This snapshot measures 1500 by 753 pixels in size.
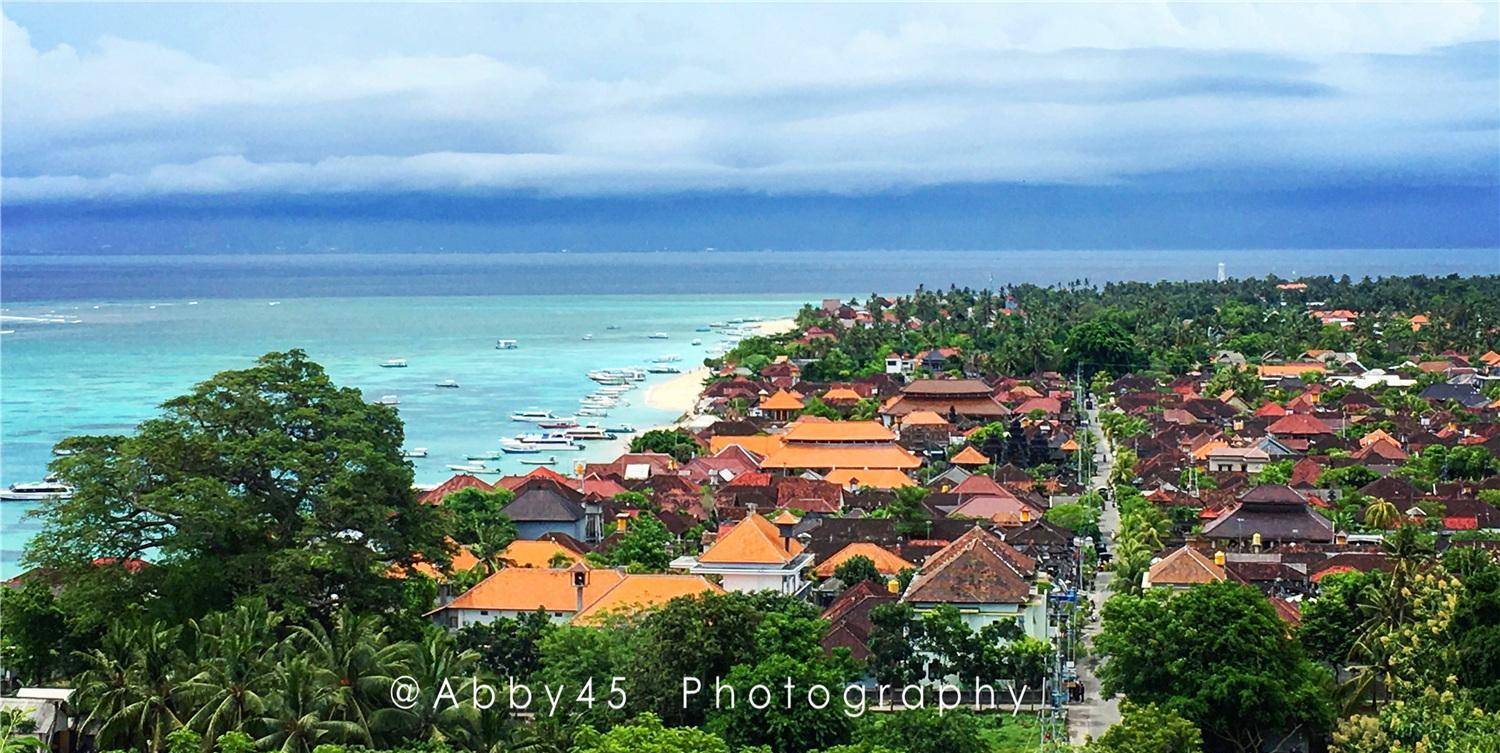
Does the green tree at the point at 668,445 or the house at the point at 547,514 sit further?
the green tree at the point at 668,445

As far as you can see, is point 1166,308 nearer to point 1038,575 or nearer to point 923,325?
point 923,325

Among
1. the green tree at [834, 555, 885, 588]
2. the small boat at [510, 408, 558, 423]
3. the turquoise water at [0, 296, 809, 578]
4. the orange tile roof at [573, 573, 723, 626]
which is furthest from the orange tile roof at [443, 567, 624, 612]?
the small boat at [510, 408, 558, 423]

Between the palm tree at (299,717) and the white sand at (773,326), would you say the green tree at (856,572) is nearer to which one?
the palm tree at (299,717)

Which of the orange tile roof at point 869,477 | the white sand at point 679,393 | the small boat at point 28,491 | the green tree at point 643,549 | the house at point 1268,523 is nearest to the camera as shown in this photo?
the green tree at point 643,549

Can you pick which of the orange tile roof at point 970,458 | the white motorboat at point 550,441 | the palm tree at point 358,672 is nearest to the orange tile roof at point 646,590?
the palm tree at point 358,672

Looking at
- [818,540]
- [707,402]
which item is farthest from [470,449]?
[818,540]
